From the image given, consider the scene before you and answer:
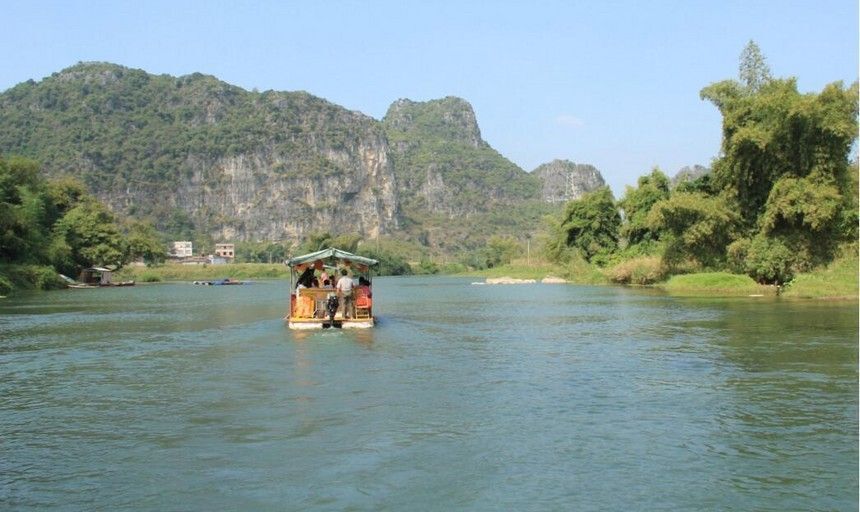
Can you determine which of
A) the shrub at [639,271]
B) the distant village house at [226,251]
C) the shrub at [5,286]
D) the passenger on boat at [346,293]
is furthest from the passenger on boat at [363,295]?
the distant village house at [226,251]

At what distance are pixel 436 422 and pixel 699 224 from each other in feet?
125

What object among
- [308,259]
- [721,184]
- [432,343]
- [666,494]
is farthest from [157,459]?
[721,184]

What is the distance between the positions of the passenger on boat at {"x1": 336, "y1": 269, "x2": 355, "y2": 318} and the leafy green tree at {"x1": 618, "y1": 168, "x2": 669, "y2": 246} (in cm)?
4229

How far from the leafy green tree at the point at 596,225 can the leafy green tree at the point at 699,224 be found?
24.0m

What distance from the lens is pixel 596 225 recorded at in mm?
75062

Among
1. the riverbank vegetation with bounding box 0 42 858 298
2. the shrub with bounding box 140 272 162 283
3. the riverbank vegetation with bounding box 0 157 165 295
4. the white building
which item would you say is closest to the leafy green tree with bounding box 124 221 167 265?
the riverbank vegetation with bounding box 0 157 165 295

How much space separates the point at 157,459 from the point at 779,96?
38.6 metres

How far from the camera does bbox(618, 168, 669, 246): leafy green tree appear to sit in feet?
211

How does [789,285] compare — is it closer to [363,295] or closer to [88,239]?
[363,295]

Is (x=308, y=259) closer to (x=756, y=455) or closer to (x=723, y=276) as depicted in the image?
(x=756, y=455)

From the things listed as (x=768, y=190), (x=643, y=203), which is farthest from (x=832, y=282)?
(x=643, y=203)

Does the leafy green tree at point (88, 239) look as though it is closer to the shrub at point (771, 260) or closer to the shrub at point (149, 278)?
the shrub at point (149, 278)

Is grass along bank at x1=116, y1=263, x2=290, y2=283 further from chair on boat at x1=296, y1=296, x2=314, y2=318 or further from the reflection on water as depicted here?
the reflection on water

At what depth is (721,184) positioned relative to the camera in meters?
47.6
